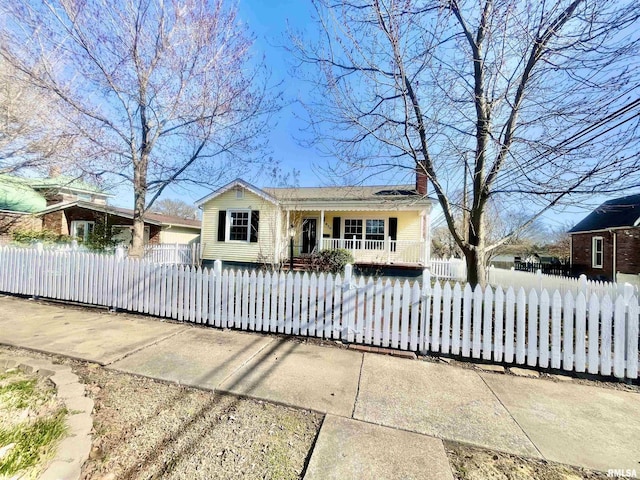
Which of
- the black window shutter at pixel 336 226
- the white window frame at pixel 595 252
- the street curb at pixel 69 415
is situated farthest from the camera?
the white window frame at pixel 595 252

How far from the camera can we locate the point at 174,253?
14633mm

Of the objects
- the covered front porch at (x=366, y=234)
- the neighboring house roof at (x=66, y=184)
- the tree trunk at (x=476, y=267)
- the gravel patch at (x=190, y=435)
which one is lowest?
the gravel patch at (x=190, y=435)

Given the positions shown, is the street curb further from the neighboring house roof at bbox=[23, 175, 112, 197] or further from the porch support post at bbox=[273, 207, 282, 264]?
the porch support post at bbox=[273, 207, 282, 264]

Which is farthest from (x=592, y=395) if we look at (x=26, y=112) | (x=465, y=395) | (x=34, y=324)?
(x=26, y=112)

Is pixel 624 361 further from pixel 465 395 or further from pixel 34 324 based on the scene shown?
pixel 34 324

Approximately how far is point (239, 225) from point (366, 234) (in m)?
6.48

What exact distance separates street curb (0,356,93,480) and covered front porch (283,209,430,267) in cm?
896

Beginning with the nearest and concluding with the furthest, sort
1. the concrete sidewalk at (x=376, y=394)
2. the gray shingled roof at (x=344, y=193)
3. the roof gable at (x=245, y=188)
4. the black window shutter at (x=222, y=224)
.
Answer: the concrete sidewalk at (x=376, y=394), the roof gable at (x=245, y=188), the gray shingled roof at (x=344, y=193), the black window shutter at (x=222, y=224)

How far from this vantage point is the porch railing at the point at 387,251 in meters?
12.6

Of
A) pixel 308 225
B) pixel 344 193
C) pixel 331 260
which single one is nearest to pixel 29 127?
pixel 331 260

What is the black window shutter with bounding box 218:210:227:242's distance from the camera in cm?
1423

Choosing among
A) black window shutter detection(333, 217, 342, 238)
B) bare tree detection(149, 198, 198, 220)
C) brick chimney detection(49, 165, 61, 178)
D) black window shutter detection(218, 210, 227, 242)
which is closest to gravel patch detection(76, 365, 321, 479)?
brick chimney detection(49, 165, 61, 178)

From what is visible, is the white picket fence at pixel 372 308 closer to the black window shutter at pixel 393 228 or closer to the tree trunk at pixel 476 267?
the tree trunk at pixel 476 267

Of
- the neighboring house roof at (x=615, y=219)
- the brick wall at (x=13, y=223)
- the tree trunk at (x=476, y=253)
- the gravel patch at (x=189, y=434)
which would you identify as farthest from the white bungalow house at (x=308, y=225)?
the brick wall at (x=13, y=223)
